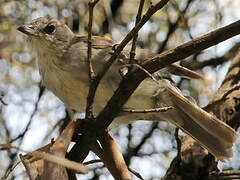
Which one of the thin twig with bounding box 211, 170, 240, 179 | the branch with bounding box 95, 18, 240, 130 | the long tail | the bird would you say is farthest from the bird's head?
the thin twig with bounding box 211, 170, 240, 179

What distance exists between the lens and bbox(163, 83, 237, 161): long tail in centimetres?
298

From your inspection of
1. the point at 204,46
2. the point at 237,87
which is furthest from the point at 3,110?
the point at 204,46

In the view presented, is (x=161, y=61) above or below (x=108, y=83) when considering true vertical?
above

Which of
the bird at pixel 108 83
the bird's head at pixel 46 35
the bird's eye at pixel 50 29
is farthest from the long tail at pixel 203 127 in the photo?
the bird's eye at pixel 50 29

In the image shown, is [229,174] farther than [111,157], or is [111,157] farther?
[229,174]

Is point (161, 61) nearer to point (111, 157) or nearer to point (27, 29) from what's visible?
point (111, 157)

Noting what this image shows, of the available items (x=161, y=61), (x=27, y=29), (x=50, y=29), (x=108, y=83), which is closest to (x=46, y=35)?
(x=50, y=29)

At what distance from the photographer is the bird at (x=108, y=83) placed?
298 centimetres

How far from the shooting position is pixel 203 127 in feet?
10.4

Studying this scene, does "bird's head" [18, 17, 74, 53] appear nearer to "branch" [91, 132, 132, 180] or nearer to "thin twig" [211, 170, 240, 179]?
"branch" [91, 132, 132, 180]

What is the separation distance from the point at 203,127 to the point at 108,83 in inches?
32.4

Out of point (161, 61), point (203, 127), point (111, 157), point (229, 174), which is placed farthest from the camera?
point (203, 127)

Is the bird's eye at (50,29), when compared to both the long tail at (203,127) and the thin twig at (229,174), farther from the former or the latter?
the thin twig at (229,174)

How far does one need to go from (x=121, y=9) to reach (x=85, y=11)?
699 millimetres
